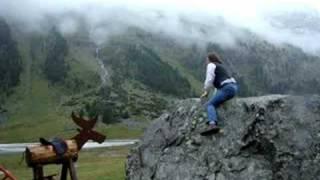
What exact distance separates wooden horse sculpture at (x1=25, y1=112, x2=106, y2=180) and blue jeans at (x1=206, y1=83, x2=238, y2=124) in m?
4.14

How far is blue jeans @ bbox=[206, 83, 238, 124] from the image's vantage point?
21680mm

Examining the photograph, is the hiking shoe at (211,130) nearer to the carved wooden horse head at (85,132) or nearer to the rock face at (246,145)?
the rock face at (246,145)

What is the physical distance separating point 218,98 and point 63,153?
6.03 m

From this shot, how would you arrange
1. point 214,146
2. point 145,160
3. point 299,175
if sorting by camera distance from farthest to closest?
1. point 145,160
2. point 214,146
3. point 299,175

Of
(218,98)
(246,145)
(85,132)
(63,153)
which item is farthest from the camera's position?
(218,98)

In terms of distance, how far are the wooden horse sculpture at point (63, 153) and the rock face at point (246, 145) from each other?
2.85 m

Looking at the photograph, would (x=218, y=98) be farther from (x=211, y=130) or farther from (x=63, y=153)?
(x=63, y=153)

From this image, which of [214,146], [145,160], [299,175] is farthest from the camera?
[145,160]

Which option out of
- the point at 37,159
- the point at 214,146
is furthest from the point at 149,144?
the point at 37,159

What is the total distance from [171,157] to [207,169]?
1728 mm

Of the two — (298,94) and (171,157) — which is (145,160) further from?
(298,94)

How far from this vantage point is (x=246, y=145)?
20969 millimetres

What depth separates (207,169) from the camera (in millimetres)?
21312

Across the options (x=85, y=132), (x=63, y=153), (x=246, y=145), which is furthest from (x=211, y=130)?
(x=63, y=153)
